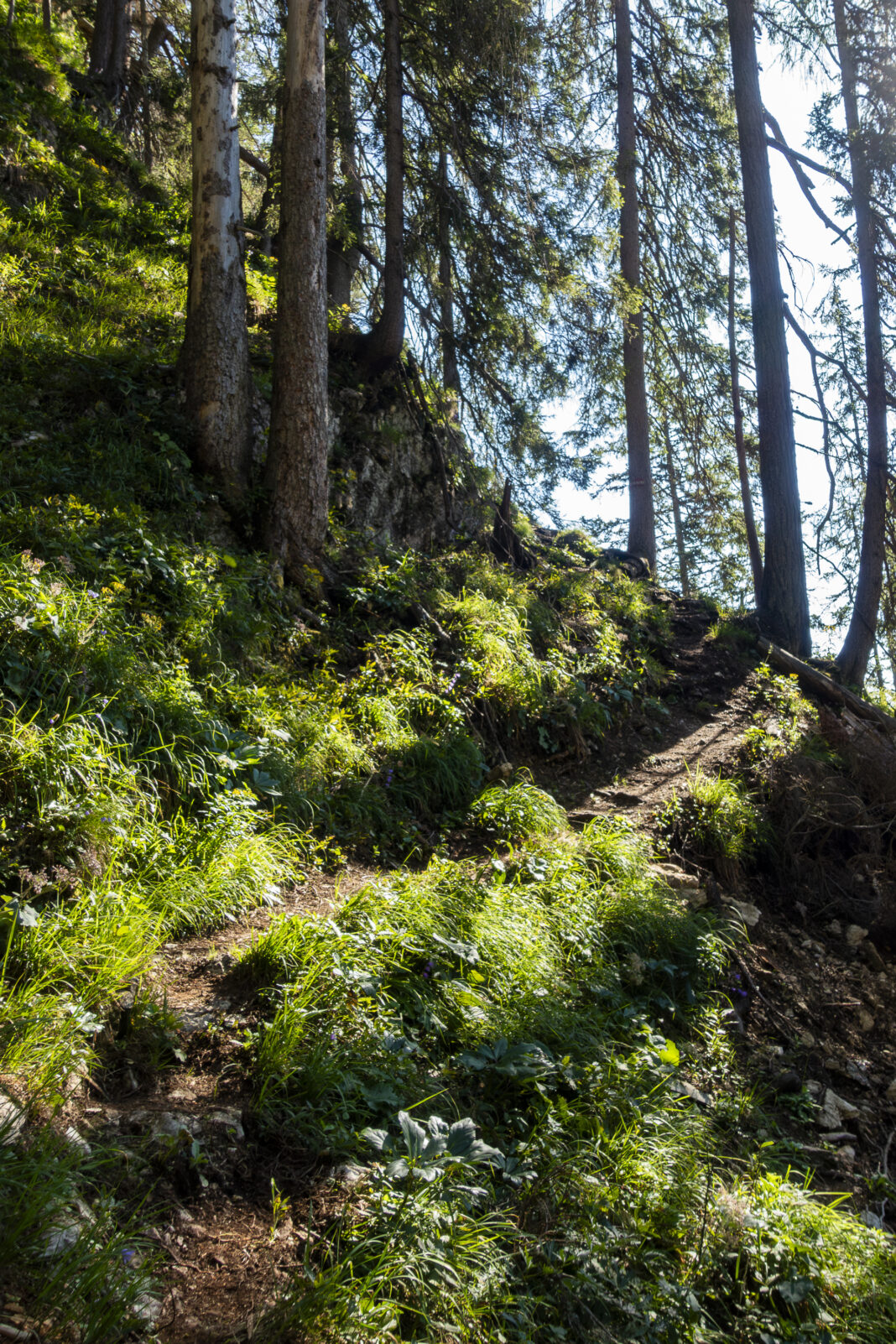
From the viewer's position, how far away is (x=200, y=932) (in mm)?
3252

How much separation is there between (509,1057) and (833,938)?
3.54m

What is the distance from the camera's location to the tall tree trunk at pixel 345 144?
312 inches

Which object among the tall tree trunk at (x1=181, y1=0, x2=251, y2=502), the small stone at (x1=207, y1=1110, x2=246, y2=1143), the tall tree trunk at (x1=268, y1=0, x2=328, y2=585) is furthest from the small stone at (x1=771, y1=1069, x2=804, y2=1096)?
the tall tree trunk at (x1=181, y1=0, x2=251, y2=502)

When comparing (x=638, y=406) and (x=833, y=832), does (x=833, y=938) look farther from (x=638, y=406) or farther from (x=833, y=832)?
(x=638, y=406)

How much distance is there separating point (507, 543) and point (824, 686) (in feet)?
13.1

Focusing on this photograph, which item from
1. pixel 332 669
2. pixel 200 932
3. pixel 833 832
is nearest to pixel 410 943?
pixel 200 932

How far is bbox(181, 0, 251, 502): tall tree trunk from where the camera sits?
6.31m

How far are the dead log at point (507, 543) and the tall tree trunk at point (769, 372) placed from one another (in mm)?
3404

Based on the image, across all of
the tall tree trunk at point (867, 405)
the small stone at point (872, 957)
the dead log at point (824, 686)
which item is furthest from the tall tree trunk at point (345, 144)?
the small stone at point (872, 957)

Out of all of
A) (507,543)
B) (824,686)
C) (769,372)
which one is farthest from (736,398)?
(824,686)

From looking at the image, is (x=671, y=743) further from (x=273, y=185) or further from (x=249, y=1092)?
(x=273, y=185)

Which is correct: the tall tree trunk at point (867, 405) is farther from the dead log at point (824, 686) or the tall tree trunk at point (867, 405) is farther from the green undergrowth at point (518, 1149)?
the green undergrowth at point (518, 1149)

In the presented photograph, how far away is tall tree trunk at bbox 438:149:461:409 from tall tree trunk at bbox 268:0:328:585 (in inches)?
77.5

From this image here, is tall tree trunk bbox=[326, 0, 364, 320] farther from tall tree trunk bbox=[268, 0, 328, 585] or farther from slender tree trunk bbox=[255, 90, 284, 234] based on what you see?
tall tree trunk bbox=[268, 0, 328, 585]
